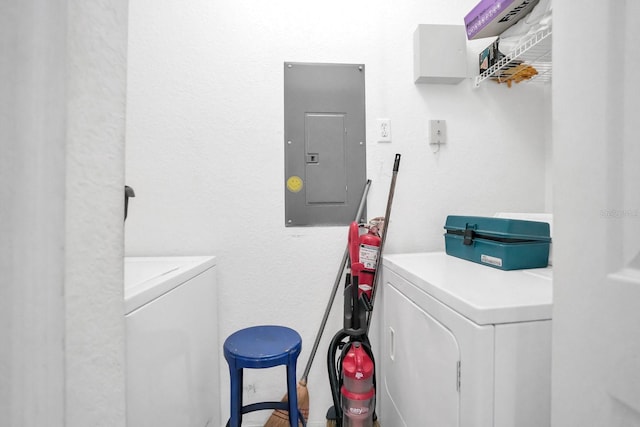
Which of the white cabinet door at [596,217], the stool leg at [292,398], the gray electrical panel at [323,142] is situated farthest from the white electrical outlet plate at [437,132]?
the stool leg at [292,398]

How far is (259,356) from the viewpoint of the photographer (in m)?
0.94

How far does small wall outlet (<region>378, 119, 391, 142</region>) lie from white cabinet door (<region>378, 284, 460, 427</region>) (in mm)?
736

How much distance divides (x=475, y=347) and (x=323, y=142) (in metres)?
1.09

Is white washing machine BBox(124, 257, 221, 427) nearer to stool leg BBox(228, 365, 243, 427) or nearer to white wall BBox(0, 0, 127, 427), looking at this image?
stool leg BBox(228, 365, 243, 427)

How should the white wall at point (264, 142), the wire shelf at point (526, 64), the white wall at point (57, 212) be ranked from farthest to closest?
the white wall at point (264, 142)
the wire shelf at point (526, 64)
the white wall at point (57, 212)

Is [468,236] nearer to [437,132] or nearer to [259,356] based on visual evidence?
[437,132]

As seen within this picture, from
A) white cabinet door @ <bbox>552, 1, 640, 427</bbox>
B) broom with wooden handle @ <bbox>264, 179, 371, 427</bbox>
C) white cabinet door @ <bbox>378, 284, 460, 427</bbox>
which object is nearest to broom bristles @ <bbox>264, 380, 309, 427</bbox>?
broom with wooden handle @ <bbox>264, 179, 371, 427</bbox>

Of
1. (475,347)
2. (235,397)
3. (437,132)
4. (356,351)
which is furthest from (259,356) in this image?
(437,132)

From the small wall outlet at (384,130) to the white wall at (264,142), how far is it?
31mm

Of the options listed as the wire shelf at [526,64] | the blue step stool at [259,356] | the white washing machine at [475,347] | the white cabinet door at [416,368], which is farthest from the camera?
the wire shelf at [526,64]

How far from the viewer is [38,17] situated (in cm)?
26

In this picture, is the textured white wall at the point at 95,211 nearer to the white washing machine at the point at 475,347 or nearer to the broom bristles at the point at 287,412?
the white washing machine at the point at 475,347

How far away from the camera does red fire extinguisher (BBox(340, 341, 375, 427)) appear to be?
1.02 metres

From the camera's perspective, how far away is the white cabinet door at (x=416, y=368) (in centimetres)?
76
